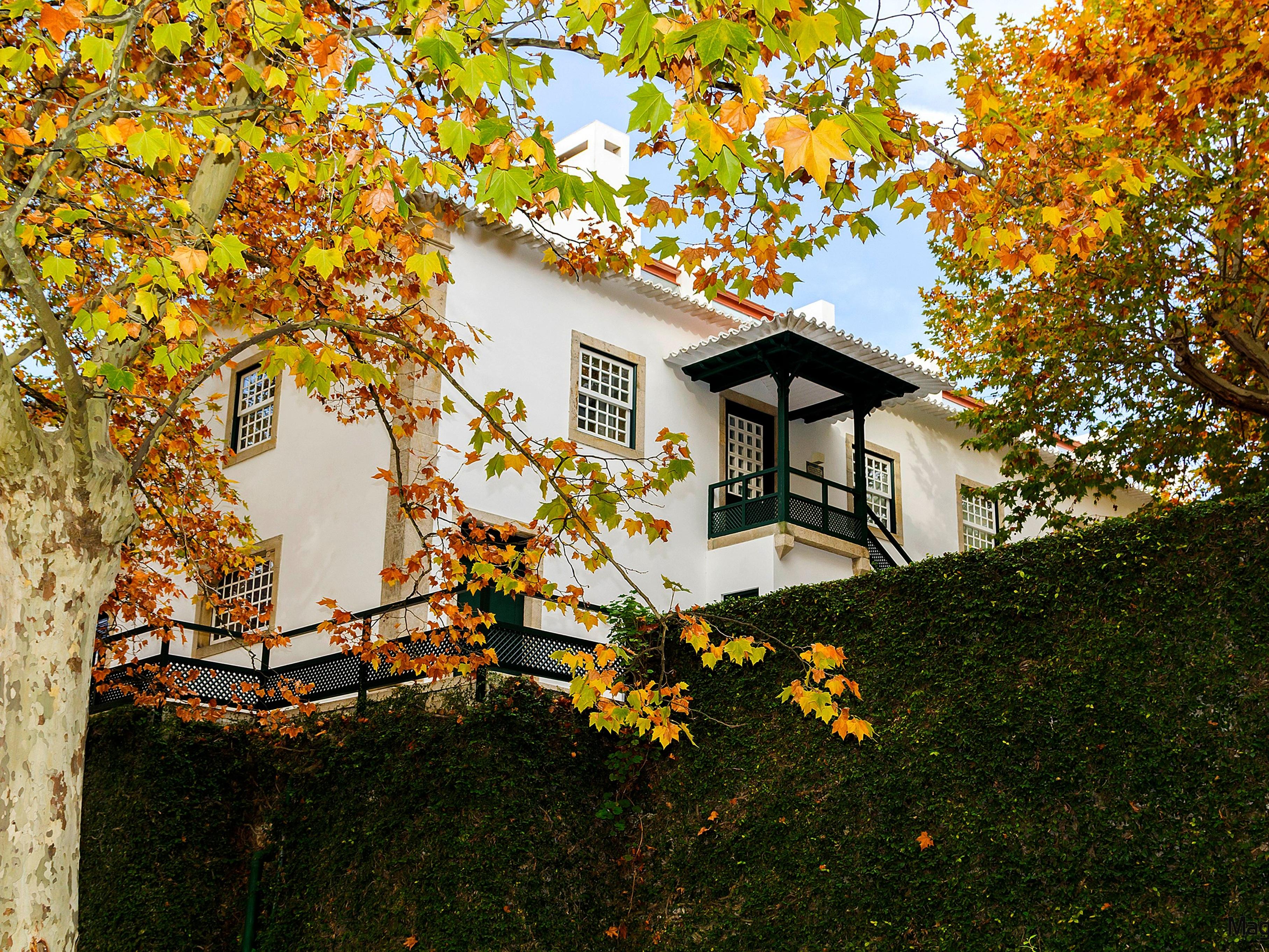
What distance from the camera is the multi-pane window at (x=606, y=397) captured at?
17.2 metres

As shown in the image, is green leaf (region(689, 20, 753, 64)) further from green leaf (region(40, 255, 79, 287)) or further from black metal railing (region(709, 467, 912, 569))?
black metal railing (region(709, 467, 912, 569))

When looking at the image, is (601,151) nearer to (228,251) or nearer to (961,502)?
(961,502)

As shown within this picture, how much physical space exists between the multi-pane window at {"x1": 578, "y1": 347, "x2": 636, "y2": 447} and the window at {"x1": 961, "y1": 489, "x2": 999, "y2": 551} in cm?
804

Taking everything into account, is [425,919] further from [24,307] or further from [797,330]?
[797,330]

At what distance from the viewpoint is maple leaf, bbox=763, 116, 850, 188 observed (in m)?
4.31

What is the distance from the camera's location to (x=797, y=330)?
56.7ft

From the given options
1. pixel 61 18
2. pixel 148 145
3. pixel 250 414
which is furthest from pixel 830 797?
pixel 250 414

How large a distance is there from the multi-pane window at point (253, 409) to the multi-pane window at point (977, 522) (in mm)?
12382

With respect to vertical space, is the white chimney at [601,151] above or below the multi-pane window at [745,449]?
above

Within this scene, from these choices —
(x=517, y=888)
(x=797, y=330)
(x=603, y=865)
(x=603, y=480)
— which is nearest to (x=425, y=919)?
(x=517, y=888)

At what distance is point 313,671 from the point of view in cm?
1384

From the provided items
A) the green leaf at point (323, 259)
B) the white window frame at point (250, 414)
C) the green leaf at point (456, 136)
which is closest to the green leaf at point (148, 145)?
the green leaf at point (323, 259)

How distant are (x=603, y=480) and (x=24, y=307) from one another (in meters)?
8.01

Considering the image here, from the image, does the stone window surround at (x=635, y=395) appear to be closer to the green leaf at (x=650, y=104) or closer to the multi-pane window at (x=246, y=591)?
the multi-pane window at (x=246, y=591)
